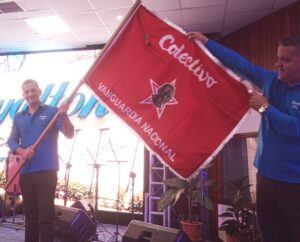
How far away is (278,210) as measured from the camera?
65.3 inches

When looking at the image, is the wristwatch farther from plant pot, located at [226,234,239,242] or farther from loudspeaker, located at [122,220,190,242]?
plant pot, located at [226,234,239,242]

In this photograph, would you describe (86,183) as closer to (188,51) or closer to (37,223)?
(37,223)

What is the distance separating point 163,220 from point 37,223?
8.87 ft

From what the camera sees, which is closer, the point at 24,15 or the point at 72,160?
the point at 24,15

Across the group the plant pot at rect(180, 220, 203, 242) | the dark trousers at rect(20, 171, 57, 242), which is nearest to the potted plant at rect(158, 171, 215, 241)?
the plant pot at rect(180, 220, 203, 242)

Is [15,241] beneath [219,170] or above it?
beneath

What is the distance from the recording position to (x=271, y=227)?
65.9 inches

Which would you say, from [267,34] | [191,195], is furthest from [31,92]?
[267,34]

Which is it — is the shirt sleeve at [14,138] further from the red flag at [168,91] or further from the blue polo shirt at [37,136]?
the red flag at [168,91]

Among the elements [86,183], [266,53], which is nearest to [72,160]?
[86,183]

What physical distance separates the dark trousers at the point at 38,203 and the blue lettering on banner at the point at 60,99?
11.6 feet

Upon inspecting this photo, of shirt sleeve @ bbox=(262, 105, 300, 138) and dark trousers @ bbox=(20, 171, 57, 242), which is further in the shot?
dark trousers @ bbox=(20, 171, 57, 242)

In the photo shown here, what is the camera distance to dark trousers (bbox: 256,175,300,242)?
5.17 ft

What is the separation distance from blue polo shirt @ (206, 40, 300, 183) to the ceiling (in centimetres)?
336
